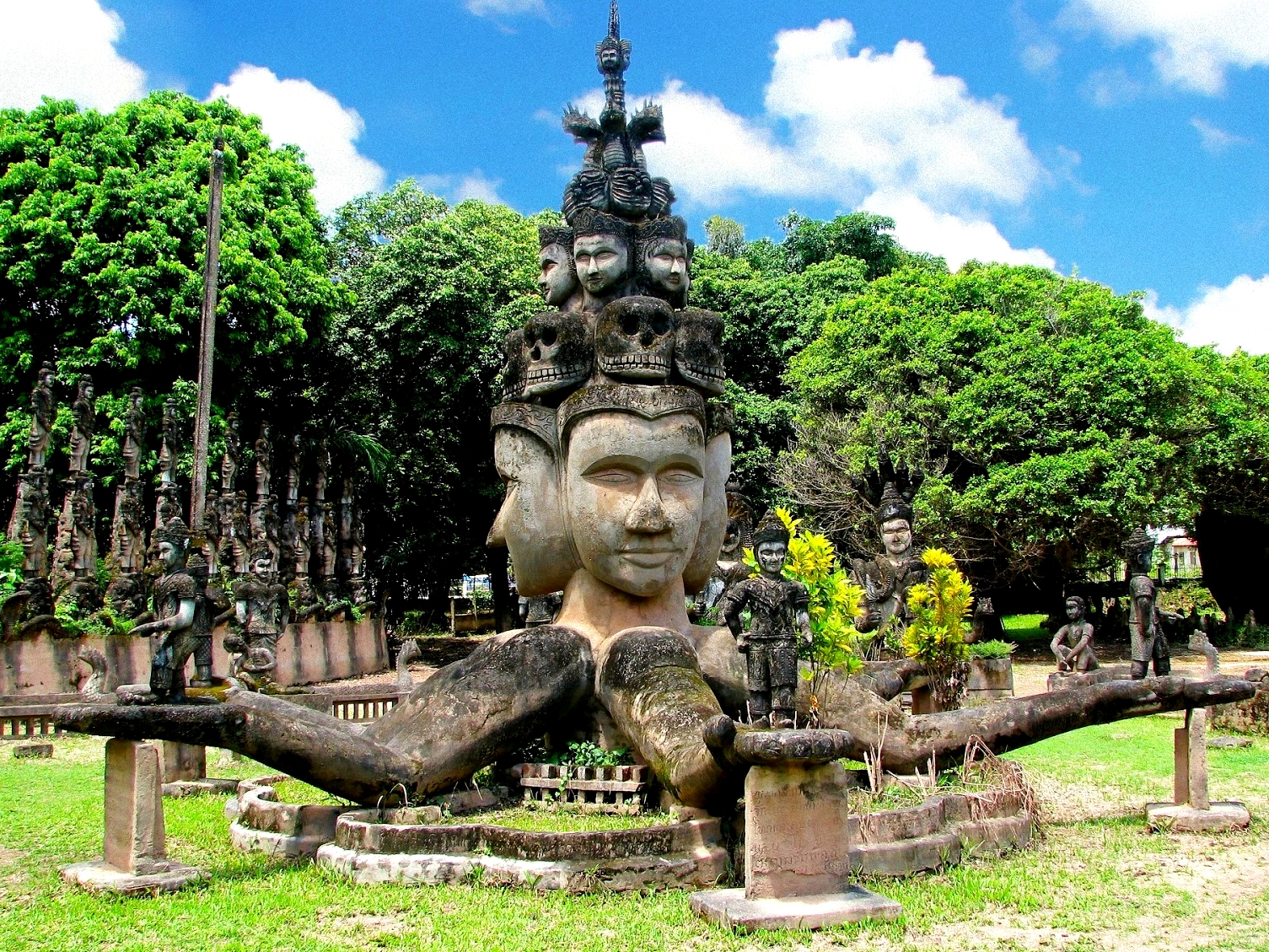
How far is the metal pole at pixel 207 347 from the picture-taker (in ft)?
62.8

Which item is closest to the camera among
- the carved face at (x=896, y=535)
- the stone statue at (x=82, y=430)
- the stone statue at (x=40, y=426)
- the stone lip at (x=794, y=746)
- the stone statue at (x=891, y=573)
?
the stone lip at (x=794, y=746)

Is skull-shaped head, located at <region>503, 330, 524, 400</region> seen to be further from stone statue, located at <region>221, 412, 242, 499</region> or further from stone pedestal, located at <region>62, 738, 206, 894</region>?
stone statue, located at <region>221, 412, 242, 499</region>

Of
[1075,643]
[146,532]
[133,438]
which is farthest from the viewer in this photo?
[146,532]

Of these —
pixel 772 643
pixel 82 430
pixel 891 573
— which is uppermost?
pixel 82 430

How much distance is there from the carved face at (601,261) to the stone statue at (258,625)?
7.87 meters

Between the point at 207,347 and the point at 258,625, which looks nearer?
the point at 258,625

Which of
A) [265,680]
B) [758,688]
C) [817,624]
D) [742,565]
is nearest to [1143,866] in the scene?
[817,624]

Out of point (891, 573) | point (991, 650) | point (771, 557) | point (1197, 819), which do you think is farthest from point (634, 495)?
point (991, 650)

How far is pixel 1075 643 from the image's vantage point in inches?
614

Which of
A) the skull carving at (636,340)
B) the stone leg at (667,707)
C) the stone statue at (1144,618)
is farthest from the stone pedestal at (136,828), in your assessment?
the stone statue at (1144,618)

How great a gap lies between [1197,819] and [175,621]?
706 cm

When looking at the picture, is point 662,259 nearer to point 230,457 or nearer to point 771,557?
point 771,557

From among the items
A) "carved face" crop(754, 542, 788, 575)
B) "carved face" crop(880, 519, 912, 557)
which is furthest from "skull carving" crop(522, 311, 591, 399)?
"carved face" crop(880, 519, 912, 557)

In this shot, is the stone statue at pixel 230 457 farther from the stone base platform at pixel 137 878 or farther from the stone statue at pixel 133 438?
the stone base platform at pixel 137 878
